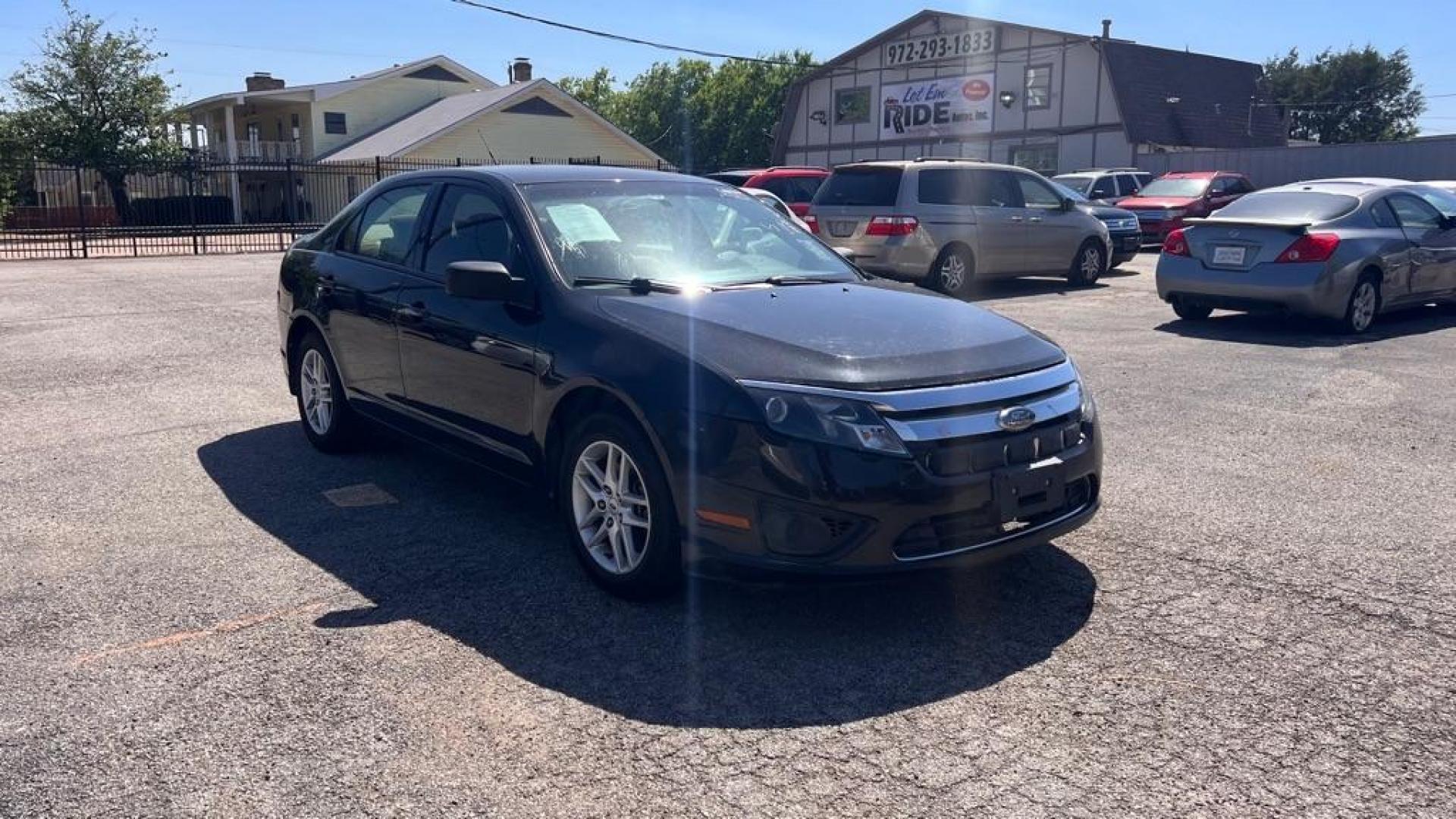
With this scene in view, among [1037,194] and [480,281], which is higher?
[1037,194]

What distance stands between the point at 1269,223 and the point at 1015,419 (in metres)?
8.36

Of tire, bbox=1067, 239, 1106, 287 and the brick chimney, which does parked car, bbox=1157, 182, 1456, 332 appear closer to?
tire, bbox=1067, 239, 1106, 287

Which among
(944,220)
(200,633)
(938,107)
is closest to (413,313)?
(200,633)

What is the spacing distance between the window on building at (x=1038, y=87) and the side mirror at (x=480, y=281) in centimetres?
3885

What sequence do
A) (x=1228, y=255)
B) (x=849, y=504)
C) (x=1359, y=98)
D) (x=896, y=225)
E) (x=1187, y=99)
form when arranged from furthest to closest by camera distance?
(x=1359, y=98), (x=1187, y=99), (x=896, y=225), (x=1228, y=255), (x=849, y=504)

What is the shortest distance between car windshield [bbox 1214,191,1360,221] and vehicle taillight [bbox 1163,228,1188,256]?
392 millimetres

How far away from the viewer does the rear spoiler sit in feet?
36.1

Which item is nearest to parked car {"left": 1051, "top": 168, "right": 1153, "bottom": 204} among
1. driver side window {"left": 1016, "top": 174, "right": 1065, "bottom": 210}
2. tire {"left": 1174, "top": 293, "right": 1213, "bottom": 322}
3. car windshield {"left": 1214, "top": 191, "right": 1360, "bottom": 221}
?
driver side window {"left": 1016, "top": 174, "right": 1065, "bottom": 210}

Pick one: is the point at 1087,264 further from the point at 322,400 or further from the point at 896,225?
the point at 322,400

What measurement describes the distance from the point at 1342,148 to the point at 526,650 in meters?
34.3

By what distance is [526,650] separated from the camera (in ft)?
13.1

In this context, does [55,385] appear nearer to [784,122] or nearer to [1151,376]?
[1151,376]

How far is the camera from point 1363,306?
11234 mm

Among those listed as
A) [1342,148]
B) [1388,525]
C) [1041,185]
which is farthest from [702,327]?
[1342,148]
